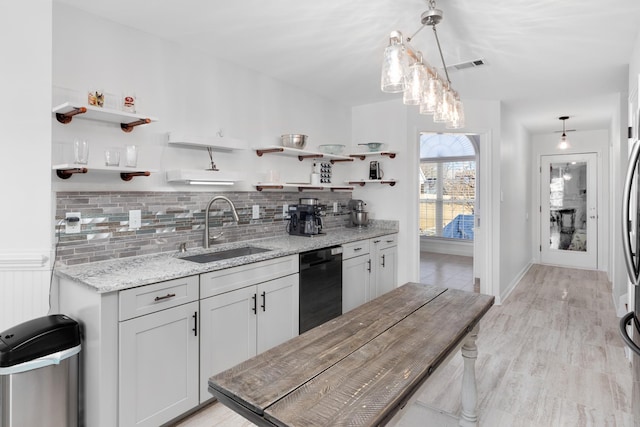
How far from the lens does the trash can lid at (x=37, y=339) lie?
165 cm

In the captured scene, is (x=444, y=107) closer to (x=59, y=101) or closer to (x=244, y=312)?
(x=244, y=312)

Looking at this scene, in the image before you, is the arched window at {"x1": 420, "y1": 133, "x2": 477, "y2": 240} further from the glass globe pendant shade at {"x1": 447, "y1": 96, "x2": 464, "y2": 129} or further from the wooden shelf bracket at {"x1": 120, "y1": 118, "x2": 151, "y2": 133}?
the wooden shelf bracket at {"x1": 120, "y1": 118, "x2": 151, "y2": 133}

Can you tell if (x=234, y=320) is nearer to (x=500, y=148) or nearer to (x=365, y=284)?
(x=365, y=284)

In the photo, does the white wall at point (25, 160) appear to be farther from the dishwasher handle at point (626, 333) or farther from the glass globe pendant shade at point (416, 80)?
the dishwasher handle at point (626, 333)

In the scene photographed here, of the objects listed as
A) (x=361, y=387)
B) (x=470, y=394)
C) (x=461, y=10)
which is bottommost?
(x=470, y=394)

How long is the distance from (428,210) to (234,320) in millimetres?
6529

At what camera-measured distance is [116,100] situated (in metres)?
2.41

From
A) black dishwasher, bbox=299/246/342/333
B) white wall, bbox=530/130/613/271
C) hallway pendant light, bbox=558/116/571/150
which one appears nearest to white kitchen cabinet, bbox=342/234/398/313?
black dishwasher, bbox=299/246/342/333

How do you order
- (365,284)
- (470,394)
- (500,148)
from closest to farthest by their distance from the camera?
(470,394) < (365,284) < (500,148)

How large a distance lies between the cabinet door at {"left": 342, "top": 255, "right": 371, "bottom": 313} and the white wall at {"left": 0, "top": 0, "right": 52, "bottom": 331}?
2.27 m

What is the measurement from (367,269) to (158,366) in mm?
2286

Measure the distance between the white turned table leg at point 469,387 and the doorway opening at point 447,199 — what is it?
5.11 meters

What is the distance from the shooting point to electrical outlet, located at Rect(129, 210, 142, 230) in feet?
8.07

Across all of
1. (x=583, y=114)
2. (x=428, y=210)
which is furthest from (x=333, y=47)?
(x=428, y=210)
